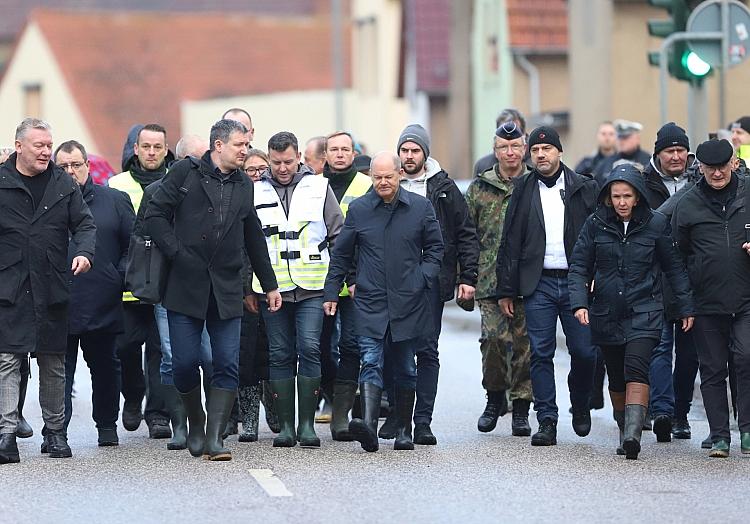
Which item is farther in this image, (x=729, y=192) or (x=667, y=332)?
(x=667, y=332)

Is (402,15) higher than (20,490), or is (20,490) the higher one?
(402,15)

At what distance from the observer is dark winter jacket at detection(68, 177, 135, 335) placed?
41.2 ft

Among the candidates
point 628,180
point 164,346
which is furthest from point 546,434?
point 164,346

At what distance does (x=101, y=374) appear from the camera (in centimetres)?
1280

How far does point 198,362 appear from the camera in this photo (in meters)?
11.7

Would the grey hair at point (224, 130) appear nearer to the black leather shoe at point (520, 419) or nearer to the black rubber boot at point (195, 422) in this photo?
the black rubber boot at point (195, 422)

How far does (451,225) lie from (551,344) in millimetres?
1053

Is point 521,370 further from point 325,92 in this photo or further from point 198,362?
point 325,92

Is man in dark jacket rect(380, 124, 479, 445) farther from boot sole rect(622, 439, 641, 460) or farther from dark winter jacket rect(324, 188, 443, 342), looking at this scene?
boot sole rect(622, 439, 641, 460)

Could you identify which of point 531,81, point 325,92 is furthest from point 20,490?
point 325,92

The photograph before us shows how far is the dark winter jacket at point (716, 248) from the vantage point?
11.9 meters

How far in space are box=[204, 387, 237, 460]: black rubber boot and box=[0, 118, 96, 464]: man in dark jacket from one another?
0.95 meters

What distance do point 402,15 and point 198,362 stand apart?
4166 cm

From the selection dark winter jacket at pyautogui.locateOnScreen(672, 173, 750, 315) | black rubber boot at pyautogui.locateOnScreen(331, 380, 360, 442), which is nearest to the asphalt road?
black rubber boot at pyautogui.locateOnScreen(331, 380, 360, 442)
